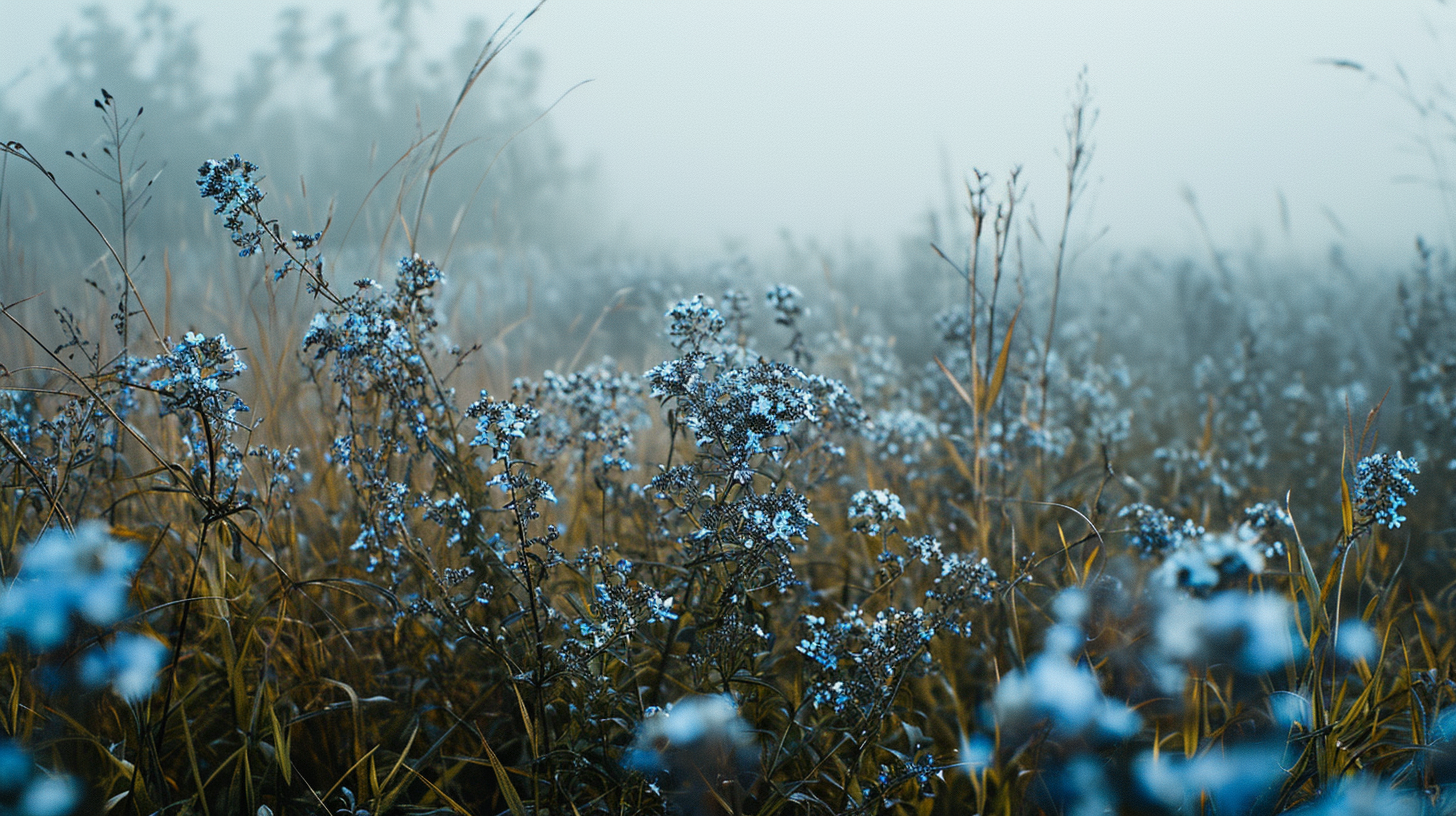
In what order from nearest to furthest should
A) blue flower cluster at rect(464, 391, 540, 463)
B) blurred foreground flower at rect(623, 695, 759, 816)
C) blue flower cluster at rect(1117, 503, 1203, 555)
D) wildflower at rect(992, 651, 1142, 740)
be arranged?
1. blue flower cluster at rect(464, 391, 540, 463)
2. blurred foreground flower at rect(623, 695, 759, 816)
3. wildflower at rect(992, 651, 1142, 740)
4. blue flower cluster at rect(1117, 503, 1203, 555)

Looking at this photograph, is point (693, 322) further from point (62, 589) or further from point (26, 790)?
point (26, 790)

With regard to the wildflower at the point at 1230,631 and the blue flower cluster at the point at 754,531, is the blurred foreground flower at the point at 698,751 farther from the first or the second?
the wildflower at the point at 1230,631

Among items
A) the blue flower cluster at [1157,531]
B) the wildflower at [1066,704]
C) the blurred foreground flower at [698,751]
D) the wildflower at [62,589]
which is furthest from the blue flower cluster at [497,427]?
the blue flower cluster at [1157,531]

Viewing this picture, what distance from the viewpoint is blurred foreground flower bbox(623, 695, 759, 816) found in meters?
1.44

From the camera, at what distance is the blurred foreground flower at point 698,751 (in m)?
1.44

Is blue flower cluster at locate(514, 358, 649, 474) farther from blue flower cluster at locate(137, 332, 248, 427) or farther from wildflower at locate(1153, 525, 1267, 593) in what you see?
wildflower at locate(1153, 525, 1267, 593)

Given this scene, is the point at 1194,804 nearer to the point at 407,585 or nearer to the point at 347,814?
the point at 347,814

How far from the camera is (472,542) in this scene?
69.7 inches

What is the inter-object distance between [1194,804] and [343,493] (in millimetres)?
2642

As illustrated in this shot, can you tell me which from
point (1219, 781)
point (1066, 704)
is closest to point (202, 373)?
point (1066, 704)

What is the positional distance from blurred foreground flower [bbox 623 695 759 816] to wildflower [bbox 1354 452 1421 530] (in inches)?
53.1

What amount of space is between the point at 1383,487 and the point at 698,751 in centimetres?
147

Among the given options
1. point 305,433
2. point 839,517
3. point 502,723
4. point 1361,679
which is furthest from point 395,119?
point 1361,679

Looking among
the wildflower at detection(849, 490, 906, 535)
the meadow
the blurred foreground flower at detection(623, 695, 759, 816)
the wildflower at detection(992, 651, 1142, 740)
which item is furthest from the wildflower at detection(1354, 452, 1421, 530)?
the blurred foreground flower at detection(623, 695, 759, 816)
